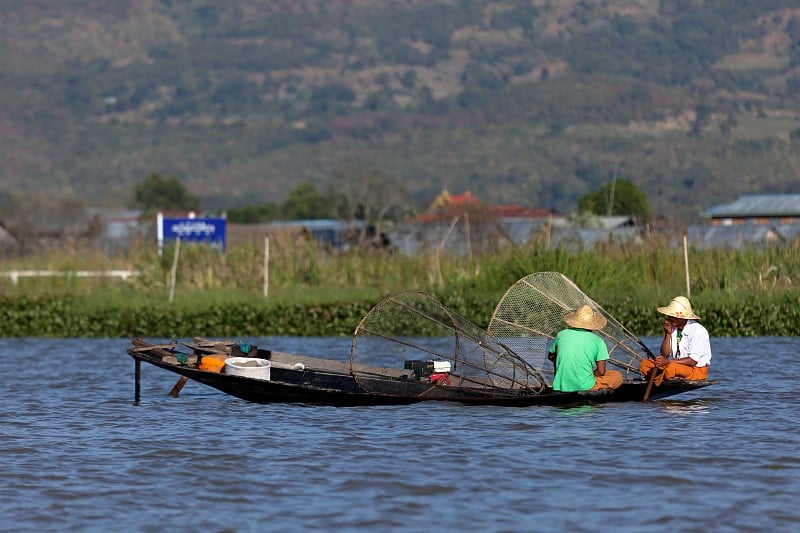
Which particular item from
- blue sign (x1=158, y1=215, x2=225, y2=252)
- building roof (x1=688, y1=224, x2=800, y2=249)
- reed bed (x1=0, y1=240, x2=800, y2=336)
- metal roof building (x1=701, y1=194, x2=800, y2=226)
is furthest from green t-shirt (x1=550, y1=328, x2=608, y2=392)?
metal roof building (x1=701, y1=194, x2=800, y2=226)

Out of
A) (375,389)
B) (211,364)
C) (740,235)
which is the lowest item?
(375,389)

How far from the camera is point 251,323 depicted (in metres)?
28.8

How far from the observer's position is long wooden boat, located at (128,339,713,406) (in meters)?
16.2

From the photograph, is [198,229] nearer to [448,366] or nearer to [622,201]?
[448,366]

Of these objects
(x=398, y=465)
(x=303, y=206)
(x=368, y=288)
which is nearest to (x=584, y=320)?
(x=398, y=465)

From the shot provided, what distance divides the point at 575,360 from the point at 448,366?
1.57 m

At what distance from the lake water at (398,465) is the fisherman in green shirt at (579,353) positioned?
419 millimetres

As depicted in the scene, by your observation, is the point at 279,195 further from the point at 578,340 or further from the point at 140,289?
the point at 578,340

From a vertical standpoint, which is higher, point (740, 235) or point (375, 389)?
point (740, 235)

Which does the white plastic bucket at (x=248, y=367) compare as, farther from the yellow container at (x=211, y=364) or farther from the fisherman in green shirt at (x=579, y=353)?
the fisherman in green shirt at (x=579, y=353)

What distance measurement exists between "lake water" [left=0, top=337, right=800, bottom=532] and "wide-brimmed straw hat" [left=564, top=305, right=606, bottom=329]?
105 cm

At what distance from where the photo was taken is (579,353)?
1598cm

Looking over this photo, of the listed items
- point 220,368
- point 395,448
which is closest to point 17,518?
point 395,448

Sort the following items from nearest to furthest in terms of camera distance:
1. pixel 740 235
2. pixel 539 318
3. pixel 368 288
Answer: pixel 539 318, pixel 368 288, pixel 740 235
